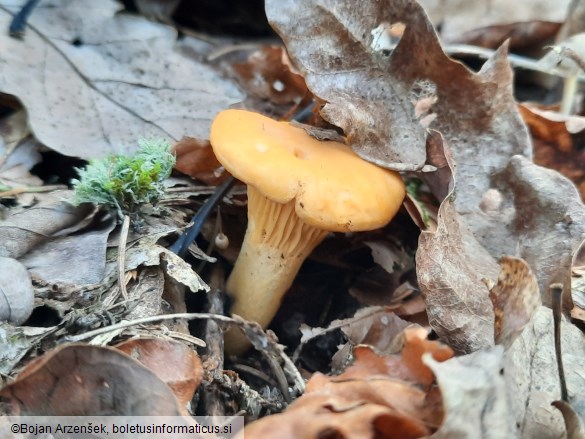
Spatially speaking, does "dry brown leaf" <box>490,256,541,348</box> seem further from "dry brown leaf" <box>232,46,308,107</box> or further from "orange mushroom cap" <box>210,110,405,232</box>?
"dry brown leaf" <box>232,46,308,107</box>

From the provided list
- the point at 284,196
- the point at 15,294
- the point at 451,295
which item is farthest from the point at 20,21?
the point at 451,295

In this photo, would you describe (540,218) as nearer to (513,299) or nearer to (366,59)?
(513,299)

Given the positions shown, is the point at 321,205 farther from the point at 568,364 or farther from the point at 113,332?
the point at 568,364

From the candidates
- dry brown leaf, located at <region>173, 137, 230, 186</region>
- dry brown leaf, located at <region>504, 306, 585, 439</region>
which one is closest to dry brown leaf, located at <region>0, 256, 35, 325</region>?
dry brown leaf, located at <region>173, 137, 230, 186</region>

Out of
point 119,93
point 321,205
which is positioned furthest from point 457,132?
point 119,93

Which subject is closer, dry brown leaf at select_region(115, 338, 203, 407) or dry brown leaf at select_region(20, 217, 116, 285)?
dry brown leaf at select_region(115, 338, 203, 407)

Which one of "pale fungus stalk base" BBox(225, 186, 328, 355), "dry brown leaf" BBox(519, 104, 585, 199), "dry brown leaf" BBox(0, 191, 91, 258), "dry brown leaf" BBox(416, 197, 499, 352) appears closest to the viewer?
"dry brown leaf" BBox(416, 197, 499, 352)
